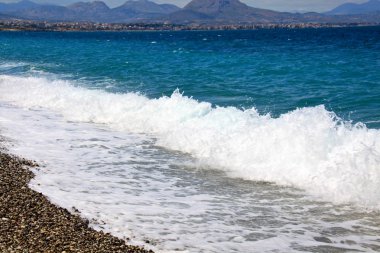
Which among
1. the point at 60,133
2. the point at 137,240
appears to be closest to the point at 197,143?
the point at 60,133

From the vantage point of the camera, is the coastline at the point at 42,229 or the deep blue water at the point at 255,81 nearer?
the coastline at the point at 42,229

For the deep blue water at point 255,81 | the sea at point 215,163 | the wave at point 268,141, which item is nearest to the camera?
the sea at point 215,163

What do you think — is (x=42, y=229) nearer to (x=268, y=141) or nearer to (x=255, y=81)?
(x=268, y=141)

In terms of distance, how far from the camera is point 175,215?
30.0 ft

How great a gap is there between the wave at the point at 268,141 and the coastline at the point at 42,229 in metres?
4.86

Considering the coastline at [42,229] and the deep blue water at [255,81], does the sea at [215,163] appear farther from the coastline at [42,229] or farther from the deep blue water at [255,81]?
the coastline at [42,229]

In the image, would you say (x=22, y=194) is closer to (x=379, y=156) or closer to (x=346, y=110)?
(x=379, y=156)

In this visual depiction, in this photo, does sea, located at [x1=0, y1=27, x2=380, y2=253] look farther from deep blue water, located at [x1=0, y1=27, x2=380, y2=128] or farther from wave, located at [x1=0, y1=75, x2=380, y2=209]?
deep blue water, located at [x1=0, y1=27, x2=380, y2=128]

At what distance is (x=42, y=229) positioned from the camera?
307 inches

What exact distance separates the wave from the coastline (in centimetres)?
486

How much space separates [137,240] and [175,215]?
4.81ft

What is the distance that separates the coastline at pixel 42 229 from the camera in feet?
23.6

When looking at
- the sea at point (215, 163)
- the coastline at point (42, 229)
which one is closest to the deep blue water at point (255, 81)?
the sea at point (215, 163)

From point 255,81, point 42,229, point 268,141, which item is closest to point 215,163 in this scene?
point 268,141
